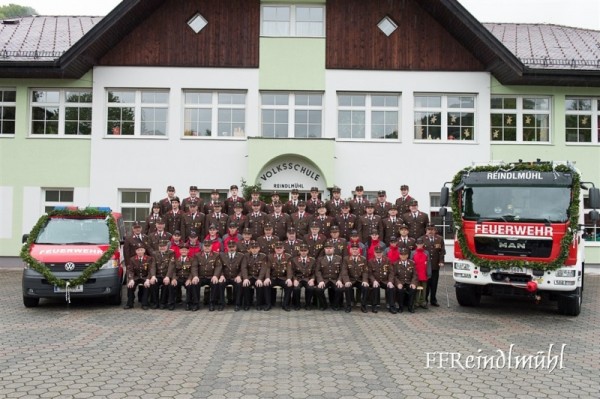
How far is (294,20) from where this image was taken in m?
17.7

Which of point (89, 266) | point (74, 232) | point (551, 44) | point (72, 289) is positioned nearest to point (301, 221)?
point (89, 266)

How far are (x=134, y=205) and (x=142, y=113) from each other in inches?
116

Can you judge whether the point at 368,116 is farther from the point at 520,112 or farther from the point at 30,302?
the point at 30,302

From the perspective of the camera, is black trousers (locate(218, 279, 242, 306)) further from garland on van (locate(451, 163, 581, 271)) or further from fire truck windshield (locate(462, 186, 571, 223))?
fire truck windshield (locate(462, 186, 571, 223))

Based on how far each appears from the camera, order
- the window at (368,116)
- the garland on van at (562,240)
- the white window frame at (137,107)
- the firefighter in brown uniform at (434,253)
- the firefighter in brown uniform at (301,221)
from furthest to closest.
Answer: the window at (368,116)
the white window frame at (137,107)
the firefighter in brown uniform at (301,221)
the firefighter in brown uniform at (434,253)
the garland on van at (562,240)

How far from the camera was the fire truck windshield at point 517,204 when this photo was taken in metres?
9.85

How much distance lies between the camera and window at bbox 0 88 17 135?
699 inches

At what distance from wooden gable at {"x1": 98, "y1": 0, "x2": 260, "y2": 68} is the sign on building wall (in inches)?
128

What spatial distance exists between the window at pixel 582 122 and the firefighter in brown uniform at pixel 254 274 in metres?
12.4

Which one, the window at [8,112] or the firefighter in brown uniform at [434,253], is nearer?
the firefighter in brown uniform at [434,253]

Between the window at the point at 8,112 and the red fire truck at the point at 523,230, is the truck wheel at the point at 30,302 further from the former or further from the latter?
the window at the point at 8,112

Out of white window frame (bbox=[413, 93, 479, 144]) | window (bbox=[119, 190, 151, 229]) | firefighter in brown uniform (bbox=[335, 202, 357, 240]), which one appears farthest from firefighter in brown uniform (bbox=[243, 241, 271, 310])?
white window frame (bbox=[413, 93, 479, 144])

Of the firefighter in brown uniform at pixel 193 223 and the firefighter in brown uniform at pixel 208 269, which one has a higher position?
the firefighter in brown uniform at pixel 193 223

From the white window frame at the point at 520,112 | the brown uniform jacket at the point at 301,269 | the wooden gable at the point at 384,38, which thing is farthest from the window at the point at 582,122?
the brown uniform jacket at the point at 301,269
